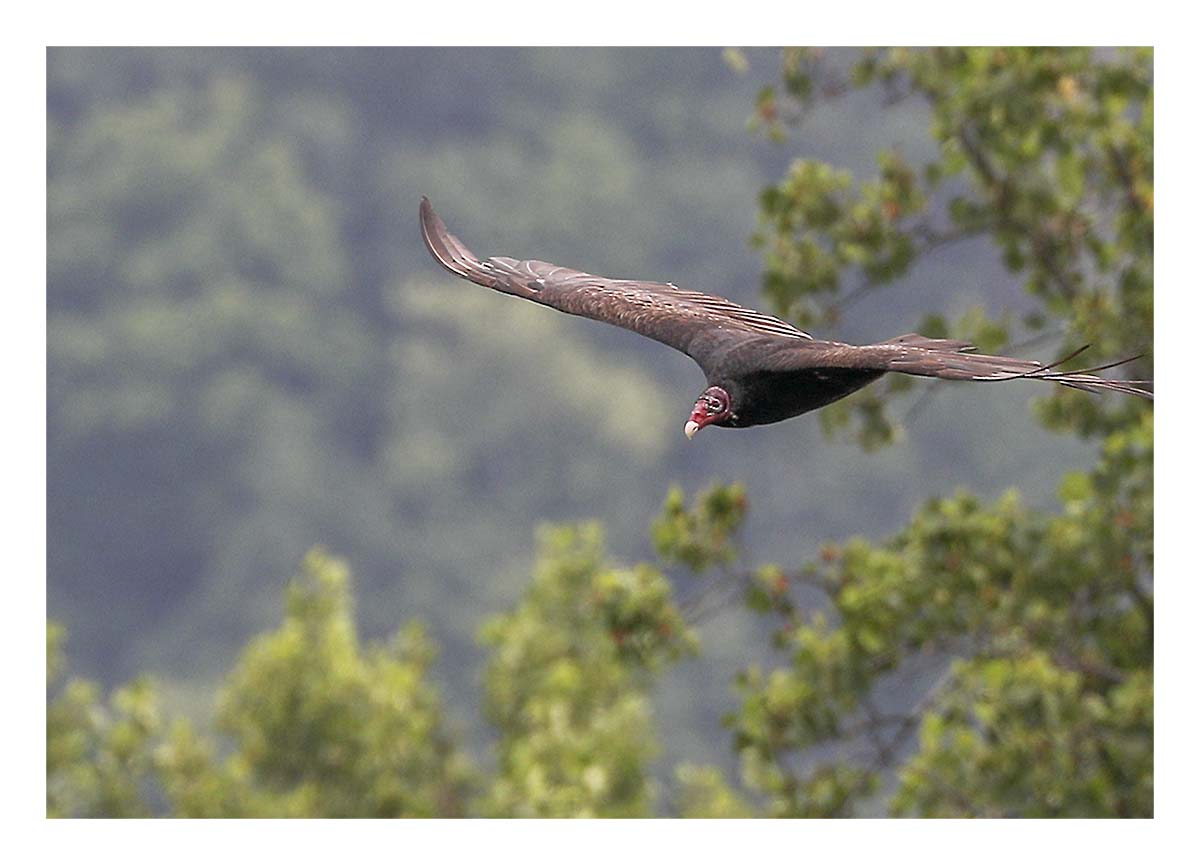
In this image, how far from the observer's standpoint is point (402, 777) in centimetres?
2178

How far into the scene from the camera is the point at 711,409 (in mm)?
6832

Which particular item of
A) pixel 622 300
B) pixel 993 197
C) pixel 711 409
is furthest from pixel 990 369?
pixel 993 197

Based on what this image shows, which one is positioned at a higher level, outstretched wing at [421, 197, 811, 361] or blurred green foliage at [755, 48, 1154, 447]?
blurred green foliage at [755, 48, 1154, 447]

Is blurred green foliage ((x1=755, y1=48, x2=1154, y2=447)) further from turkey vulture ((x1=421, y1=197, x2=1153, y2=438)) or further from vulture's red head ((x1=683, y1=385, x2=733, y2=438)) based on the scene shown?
vulture's red head ((x1=683, y1=385, x2=733, y2=438))

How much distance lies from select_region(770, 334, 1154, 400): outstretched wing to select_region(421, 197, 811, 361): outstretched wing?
0.49 meters

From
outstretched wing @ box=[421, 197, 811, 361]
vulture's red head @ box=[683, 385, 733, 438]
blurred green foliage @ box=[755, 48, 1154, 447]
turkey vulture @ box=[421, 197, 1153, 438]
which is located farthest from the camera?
blurred green foliage @ box=[755, 48, 1154, 447]

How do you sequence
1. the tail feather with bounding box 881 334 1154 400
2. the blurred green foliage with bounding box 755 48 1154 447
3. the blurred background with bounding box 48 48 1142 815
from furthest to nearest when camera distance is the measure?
the blurred background with bounding box 48 48 1142 815 → the blurred green foliage with bounding box 755 48 1154 447 → the tail feather with bounding box 881 334 1154 400

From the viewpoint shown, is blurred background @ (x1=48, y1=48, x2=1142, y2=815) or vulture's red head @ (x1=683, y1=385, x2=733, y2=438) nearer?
vulture's red head @ (x1=683, y1=385, x2=733, y2=438)

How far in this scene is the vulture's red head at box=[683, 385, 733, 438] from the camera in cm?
675

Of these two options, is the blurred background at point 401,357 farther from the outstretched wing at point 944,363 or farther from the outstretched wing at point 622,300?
the outstretched wing at point 944,363

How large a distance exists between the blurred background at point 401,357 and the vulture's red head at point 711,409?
1958 inches

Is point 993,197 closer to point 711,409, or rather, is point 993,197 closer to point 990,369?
point 711,409

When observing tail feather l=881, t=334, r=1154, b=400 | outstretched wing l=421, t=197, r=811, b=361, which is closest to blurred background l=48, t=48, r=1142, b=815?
outstretched wing l=421, t=197, r=811, b=361

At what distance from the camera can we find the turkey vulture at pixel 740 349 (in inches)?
228
